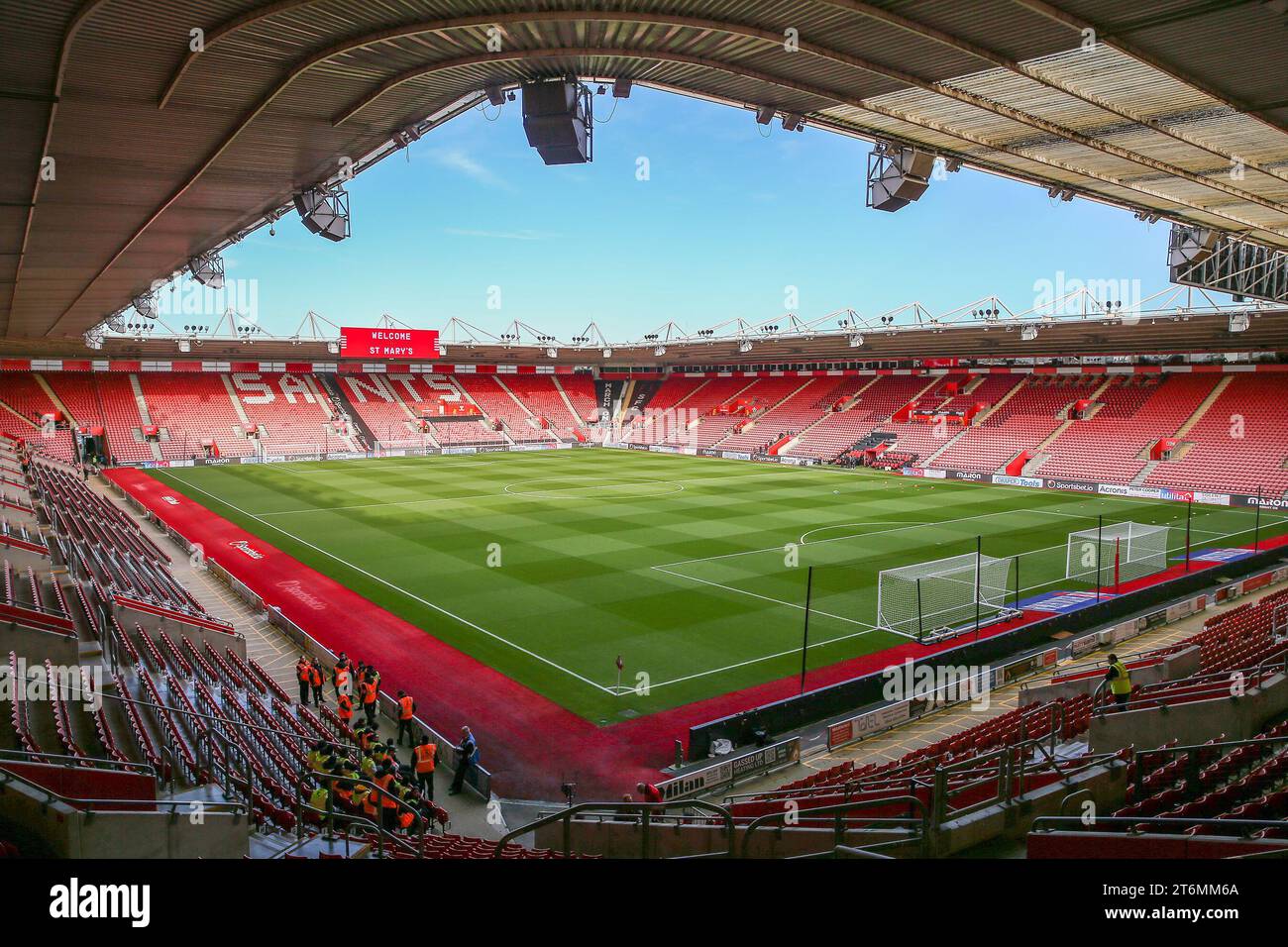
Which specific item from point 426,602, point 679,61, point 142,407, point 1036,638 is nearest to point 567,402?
point 142,407

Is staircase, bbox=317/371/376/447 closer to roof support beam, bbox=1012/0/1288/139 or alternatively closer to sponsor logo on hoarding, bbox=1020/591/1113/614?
sponsor logo on hoarding, bbox=1020/591/1113/614

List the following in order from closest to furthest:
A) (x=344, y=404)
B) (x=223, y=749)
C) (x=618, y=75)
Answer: (x=223, y=749), (x=618, y=75), (x=344, y=404)

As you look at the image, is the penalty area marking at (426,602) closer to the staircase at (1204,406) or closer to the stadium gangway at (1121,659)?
the stadium gangway at (1121,659)

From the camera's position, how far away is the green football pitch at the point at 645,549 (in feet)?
59.4

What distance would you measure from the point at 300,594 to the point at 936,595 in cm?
1716

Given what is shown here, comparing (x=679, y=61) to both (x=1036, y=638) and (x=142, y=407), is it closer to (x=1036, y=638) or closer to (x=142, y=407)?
(x=1036, y=638)

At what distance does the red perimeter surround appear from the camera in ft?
42.6

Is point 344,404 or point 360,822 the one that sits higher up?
point 344,404

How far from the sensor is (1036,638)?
18.3 metres

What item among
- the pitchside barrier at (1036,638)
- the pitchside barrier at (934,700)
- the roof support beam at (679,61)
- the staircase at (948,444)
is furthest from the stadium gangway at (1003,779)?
the staircase at (948,444)

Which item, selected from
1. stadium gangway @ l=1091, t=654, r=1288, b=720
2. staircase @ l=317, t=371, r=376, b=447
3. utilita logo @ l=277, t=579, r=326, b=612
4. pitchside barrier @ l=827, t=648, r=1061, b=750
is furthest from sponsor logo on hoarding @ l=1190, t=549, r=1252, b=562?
staircase @ l=317, t=371, r=376, b=447

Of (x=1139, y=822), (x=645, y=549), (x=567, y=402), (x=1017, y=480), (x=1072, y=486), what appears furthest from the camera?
(x=567, y=402)

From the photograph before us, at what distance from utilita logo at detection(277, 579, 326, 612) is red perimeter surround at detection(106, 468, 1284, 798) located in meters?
0.03
